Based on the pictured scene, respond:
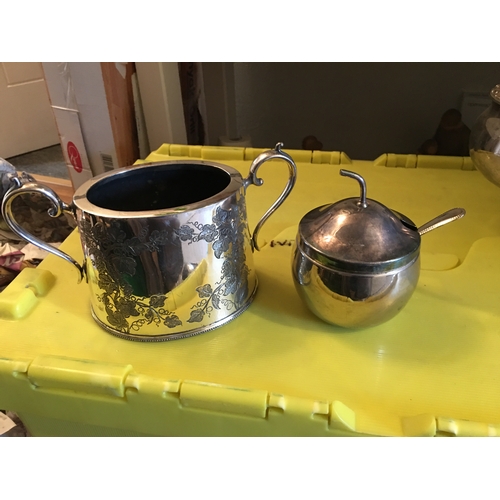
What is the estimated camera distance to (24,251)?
850 millimetres

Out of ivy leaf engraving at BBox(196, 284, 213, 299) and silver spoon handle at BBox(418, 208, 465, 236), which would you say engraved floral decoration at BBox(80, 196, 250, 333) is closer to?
ivy leaf engraving at BBox(196, 284, 213, 299)

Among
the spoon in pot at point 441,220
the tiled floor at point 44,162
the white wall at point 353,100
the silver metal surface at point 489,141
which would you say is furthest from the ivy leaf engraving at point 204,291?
the tiled floor at point 44,162

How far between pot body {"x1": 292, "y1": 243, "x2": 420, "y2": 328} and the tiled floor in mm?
1014

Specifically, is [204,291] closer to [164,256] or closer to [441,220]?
[164,256]

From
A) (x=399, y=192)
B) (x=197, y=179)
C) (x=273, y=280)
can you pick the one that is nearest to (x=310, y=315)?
(x=273, y=280)

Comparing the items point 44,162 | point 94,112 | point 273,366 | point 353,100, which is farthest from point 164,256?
point 44,162

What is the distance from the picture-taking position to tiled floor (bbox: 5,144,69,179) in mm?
1324

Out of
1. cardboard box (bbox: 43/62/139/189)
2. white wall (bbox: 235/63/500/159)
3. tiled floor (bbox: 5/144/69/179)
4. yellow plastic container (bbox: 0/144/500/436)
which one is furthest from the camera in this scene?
tiled floor (bbox: 5/144/69/179)

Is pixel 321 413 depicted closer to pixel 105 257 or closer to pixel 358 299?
pixel 358 299

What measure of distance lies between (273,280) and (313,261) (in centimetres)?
12

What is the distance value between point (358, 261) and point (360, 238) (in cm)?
2

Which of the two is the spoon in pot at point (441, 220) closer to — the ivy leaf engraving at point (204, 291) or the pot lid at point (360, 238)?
the pot lid at point (360, 238)

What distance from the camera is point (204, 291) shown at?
435mm

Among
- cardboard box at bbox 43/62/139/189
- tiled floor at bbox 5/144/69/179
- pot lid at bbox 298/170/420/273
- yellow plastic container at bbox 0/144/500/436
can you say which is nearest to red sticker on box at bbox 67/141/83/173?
cardboard box at bbox 43/62/139/189
